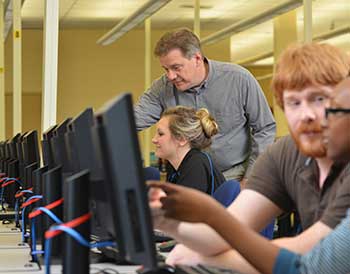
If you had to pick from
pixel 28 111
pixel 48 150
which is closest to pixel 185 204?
pixel 48 150

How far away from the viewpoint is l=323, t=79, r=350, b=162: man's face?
1.60 m

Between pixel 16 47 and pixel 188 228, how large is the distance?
643 cm

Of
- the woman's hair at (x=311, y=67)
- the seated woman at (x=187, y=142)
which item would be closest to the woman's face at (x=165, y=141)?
the seated woman at (x=187, y=142)

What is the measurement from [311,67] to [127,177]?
70 centimetres

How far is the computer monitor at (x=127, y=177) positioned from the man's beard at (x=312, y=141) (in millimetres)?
592

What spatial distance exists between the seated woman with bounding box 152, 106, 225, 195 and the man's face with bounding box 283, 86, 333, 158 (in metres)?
1.81

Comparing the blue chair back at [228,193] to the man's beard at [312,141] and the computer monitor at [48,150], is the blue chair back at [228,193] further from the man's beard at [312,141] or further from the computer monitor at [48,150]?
the man's beard at [312,141]

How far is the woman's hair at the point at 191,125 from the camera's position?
12.4 ft

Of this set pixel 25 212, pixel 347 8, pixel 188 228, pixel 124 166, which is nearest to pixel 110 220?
pixel 124 166

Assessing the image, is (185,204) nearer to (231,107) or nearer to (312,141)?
(312,141)

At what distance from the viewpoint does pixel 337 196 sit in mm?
1790

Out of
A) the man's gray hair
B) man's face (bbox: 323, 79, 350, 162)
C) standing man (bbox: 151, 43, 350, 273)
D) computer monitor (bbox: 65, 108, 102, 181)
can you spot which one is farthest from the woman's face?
man's face (bbox: 323, 79, 350, 162)

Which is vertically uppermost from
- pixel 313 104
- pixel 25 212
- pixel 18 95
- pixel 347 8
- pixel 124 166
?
pixel 347 8

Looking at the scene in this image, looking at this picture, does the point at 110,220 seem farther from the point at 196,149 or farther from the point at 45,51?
the point at 45,51
